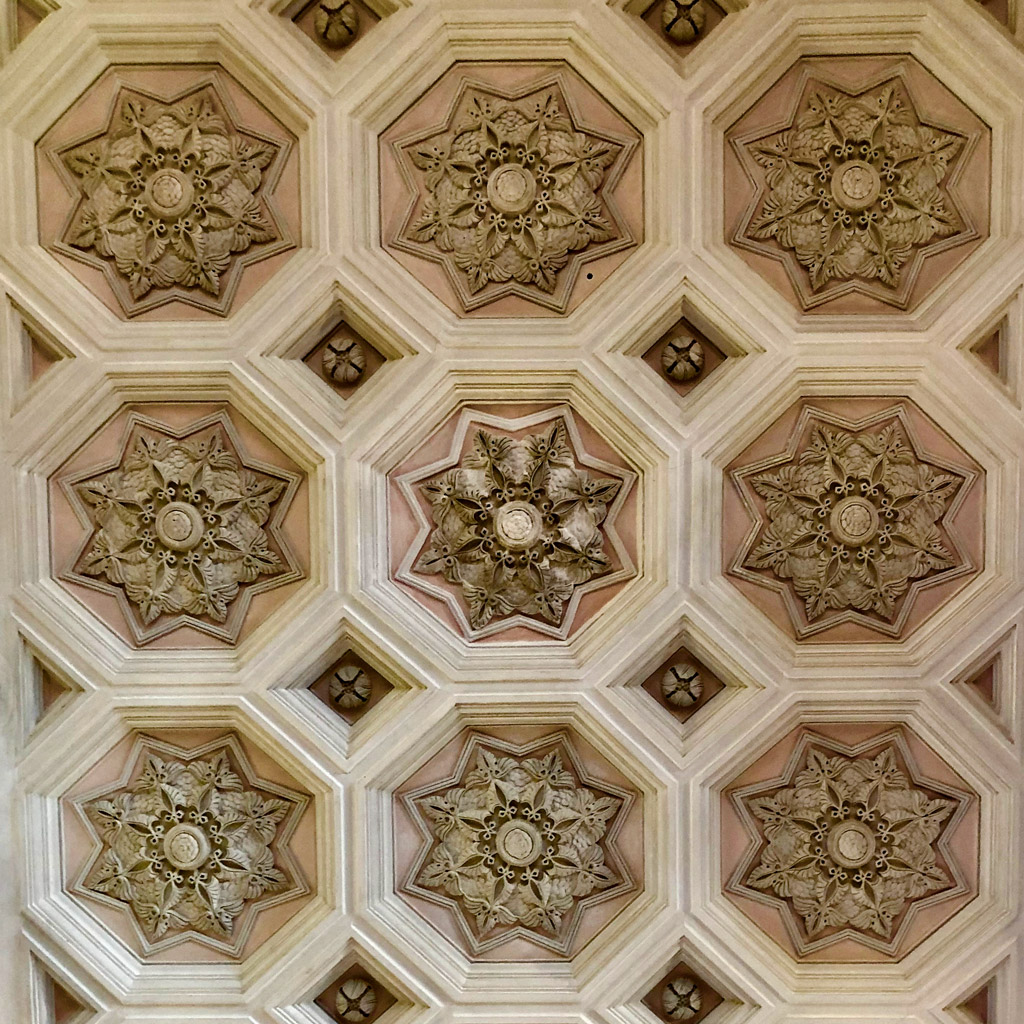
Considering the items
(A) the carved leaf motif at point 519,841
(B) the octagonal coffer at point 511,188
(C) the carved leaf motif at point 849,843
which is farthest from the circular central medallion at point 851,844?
(B) the octagonal coffer at point 511,188

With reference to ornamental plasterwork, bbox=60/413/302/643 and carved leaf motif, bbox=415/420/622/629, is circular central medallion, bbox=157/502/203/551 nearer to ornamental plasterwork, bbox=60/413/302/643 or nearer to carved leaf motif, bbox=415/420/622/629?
ornamental plasterwork, bbox=60/413/302/643

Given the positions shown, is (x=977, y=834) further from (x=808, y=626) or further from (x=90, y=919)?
(x=90, y=919)

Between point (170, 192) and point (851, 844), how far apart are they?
10.6 feet

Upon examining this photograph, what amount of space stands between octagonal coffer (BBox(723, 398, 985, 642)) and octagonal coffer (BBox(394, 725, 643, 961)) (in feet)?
2.95

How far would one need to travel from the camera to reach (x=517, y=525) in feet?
10.7

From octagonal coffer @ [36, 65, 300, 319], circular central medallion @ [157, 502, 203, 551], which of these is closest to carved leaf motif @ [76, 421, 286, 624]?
circular central medallion @ [157, 502, 203, 551]

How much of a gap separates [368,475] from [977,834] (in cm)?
248

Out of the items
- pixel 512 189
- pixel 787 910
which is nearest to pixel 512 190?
pixel 512 189

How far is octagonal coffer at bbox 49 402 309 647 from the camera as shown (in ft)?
10.8

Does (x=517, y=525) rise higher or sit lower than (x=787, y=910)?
higher

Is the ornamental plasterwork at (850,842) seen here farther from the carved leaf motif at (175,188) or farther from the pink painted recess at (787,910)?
the carved leaf motif at (175,188)

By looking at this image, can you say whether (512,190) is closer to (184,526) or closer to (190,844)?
(184,526)

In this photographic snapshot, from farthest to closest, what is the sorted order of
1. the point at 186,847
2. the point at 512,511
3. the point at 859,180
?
1. the point at 186,847
2. the point at 512,511
3. the point at 859,180

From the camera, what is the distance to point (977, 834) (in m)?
3.38
